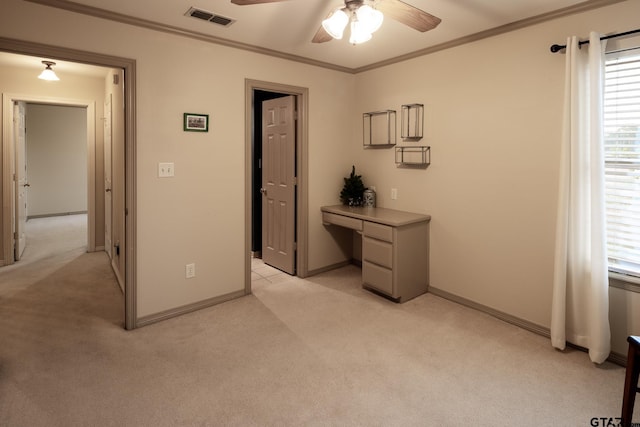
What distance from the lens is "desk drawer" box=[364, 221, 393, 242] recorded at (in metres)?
3.54

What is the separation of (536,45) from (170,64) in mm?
2866

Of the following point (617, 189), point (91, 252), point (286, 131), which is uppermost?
point (286, 131)

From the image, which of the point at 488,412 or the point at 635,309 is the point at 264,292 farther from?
the point at 635,309

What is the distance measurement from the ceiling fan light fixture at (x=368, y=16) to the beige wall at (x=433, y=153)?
1.57 metres

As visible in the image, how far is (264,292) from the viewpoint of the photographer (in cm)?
385

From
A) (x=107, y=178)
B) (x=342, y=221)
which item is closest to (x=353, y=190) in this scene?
(x=342, y=221)

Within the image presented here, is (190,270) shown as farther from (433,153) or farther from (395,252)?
(433,153)

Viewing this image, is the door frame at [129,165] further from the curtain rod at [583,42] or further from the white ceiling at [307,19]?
the curtain rod at [583,42]

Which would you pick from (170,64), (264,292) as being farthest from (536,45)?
(264,292)

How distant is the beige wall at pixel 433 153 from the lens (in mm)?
2830

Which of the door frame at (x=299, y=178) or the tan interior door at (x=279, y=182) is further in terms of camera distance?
the tan interior door at (x=279, y=182)

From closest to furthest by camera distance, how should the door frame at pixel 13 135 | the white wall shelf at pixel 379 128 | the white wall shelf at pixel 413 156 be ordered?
the white wall shelf at pixel 413 156
the white wall shelf at pixel 379 128
the door frame at pixel 13 135

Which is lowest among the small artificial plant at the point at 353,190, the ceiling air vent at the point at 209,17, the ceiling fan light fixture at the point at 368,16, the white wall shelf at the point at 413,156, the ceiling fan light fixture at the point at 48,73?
the small artificial plant at the point at 353,190

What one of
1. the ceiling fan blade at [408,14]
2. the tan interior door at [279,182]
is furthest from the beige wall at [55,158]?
the ceiling fan blade at [408,14]
